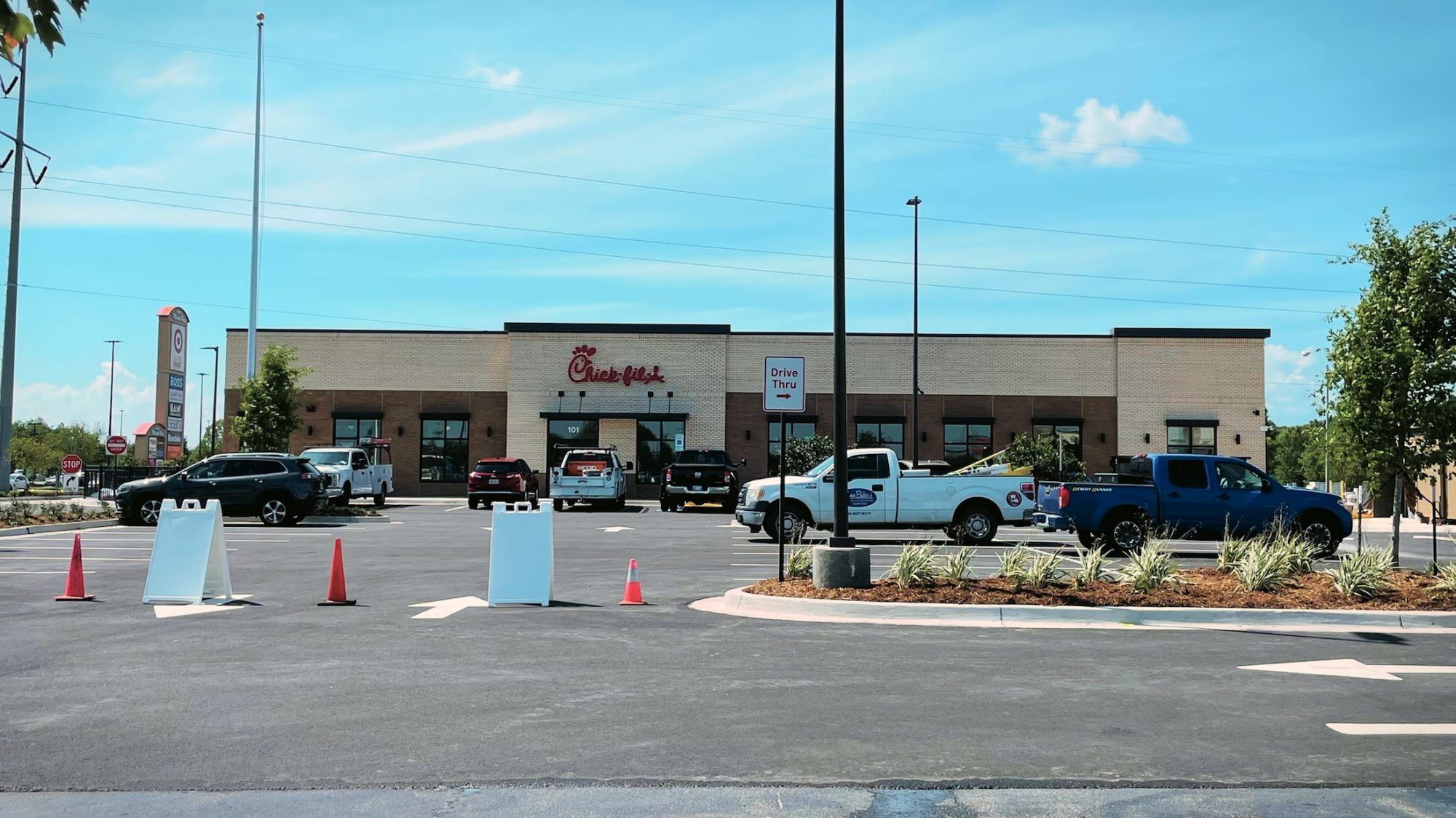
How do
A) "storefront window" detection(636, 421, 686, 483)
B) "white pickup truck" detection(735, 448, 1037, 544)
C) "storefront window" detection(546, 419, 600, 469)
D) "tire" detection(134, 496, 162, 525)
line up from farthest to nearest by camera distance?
1. "storefront window" detection(636, 421, 686, 483)
2. "storefront window" detection(546, 419, 600, 469)
3. "tire" detection(134, 496, 162, 525)
4. "white pickup truck" detection(735, 448, 1037, 544)

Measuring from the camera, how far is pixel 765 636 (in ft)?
35.3

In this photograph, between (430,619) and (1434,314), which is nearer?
(430,619)

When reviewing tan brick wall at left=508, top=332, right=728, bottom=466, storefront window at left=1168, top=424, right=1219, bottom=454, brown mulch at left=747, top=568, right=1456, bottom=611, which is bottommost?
brown mulch at left=747, top=568, right=1456, bottom=611

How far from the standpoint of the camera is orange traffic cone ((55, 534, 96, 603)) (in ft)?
43.2

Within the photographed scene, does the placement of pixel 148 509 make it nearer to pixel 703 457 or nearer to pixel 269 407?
pixel 269 407

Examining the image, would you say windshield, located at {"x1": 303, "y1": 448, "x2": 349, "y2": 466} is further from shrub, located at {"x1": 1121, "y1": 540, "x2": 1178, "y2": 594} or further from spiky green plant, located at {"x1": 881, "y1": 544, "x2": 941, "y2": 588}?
shrub, located at {"x1": 1121, "y1": 540, "x2": 1178, "y2": 594}

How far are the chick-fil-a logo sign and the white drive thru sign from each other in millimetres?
36517

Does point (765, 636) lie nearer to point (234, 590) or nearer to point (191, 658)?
point (191, 658)

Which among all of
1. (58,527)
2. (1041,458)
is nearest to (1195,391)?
(1041,458)

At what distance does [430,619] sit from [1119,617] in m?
6.89

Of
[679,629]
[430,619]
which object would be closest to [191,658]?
[430,619]

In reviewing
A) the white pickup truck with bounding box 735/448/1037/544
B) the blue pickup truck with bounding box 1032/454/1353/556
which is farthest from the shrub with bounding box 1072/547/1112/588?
the white pickup truck with bounding box 735/448/1037/544

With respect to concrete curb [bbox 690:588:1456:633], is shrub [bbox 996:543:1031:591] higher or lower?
higher

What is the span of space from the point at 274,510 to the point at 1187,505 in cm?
2008
